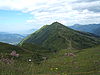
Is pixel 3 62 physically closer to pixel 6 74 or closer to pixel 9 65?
pixel 9 65

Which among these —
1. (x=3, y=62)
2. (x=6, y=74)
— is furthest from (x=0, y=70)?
(x=6, y=74)

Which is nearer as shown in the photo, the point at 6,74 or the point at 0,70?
the point at 6,74

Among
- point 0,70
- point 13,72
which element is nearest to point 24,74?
point 13,72

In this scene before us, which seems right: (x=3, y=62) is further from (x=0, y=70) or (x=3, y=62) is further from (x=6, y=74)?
(x=6, y=74)

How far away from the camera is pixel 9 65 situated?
34938 mm

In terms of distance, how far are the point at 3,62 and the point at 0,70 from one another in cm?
142

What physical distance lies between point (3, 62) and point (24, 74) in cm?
563

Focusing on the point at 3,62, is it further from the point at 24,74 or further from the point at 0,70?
the point at 24,74

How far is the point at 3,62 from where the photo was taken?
119 ft

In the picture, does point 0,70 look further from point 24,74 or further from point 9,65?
point 24,74

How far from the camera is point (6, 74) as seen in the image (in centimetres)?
3238

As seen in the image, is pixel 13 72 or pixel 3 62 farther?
pixel 3 62

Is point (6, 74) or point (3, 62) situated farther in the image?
point (3, 62)

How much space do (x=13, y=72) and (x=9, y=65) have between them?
5.87 ft
